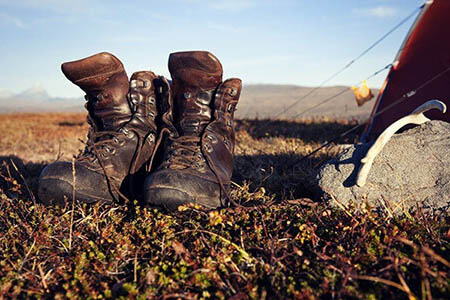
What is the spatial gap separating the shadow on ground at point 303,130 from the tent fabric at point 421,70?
2.77 feet

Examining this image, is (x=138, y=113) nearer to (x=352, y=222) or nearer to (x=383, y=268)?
(x=352, y=222)

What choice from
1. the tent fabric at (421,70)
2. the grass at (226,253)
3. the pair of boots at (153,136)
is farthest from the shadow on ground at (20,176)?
the tent fabric at (421,70)

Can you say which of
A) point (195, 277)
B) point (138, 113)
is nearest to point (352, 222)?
point (195, 277)

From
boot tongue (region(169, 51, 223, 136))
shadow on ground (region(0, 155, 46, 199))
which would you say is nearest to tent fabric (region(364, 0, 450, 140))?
boot tongue (region(169, 51, 223, 136))

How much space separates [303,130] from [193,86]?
14.9 ft

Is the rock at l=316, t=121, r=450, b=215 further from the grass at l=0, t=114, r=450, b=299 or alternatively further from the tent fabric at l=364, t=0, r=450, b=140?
the tent fabric at l=364, t=0, r=450, b=140

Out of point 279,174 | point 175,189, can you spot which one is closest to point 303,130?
point 279,174

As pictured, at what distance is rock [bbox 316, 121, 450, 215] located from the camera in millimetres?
2623

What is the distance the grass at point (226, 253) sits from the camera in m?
1.84

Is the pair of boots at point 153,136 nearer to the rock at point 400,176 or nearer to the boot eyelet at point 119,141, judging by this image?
the boot eyelet at point 119,141

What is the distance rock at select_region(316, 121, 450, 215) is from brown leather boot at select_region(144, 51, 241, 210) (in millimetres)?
854

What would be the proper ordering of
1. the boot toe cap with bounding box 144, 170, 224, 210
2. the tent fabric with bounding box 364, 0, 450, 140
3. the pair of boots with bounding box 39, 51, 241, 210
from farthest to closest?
1. the tent fabric with bounding box 364, 0, 450, 140
2. the pair of boots with bounding box 39, 51, 241, 210
3. the boot toe cap with bounding box 144, 170, 224, 210

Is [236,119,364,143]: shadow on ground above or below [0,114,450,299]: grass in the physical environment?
above

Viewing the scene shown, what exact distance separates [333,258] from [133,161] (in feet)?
6.12
